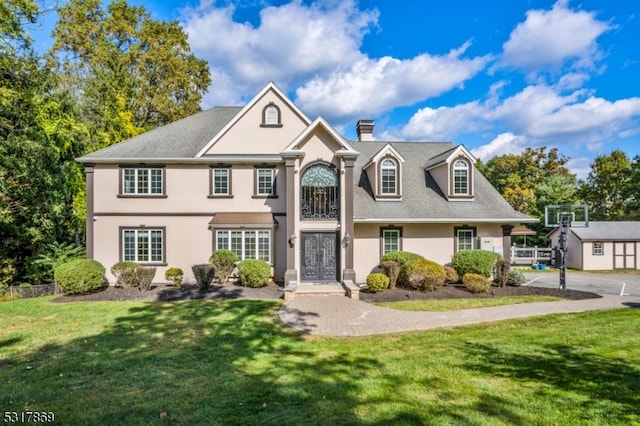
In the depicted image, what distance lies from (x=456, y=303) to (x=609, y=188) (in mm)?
40241

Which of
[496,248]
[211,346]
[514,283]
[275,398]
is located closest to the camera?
[275,398]

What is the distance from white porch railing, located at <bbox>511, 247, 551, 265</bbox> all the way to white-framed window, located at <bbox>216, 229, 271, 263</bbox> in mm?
21627

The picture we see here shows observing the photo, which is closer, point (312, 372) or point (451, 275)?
point (312, 372)

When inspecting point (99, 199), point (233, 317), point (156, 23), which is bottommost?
point (233, 317)

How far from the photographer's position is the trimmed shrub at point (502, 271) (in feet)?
46.7

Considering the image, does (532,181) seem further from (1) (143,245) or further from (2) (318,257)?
(1) (143,245)

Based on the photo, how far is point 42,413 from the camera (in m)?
4.61

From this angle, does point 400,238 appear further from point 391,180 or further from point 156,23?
point 156,23

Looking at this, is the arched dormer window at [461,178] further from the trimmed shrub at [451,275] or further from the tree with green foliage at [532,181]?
the tree with green foliage at [532,181]

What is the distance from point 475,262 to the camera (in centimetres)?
1419

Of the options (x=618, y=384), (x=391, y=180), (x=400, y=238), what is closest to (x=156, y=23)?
(x=391, y=180)

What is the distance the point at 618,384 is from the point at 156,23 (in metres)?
35.3

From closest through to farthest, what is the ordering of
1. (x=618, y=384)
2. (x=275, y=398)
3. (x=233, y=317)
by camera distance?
1. (x=275, y=398)
2. (x=618, y=384)
3. (x=233, y=317)

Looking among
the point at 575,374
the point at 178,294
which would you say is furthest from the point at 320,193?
the point at 575,374
